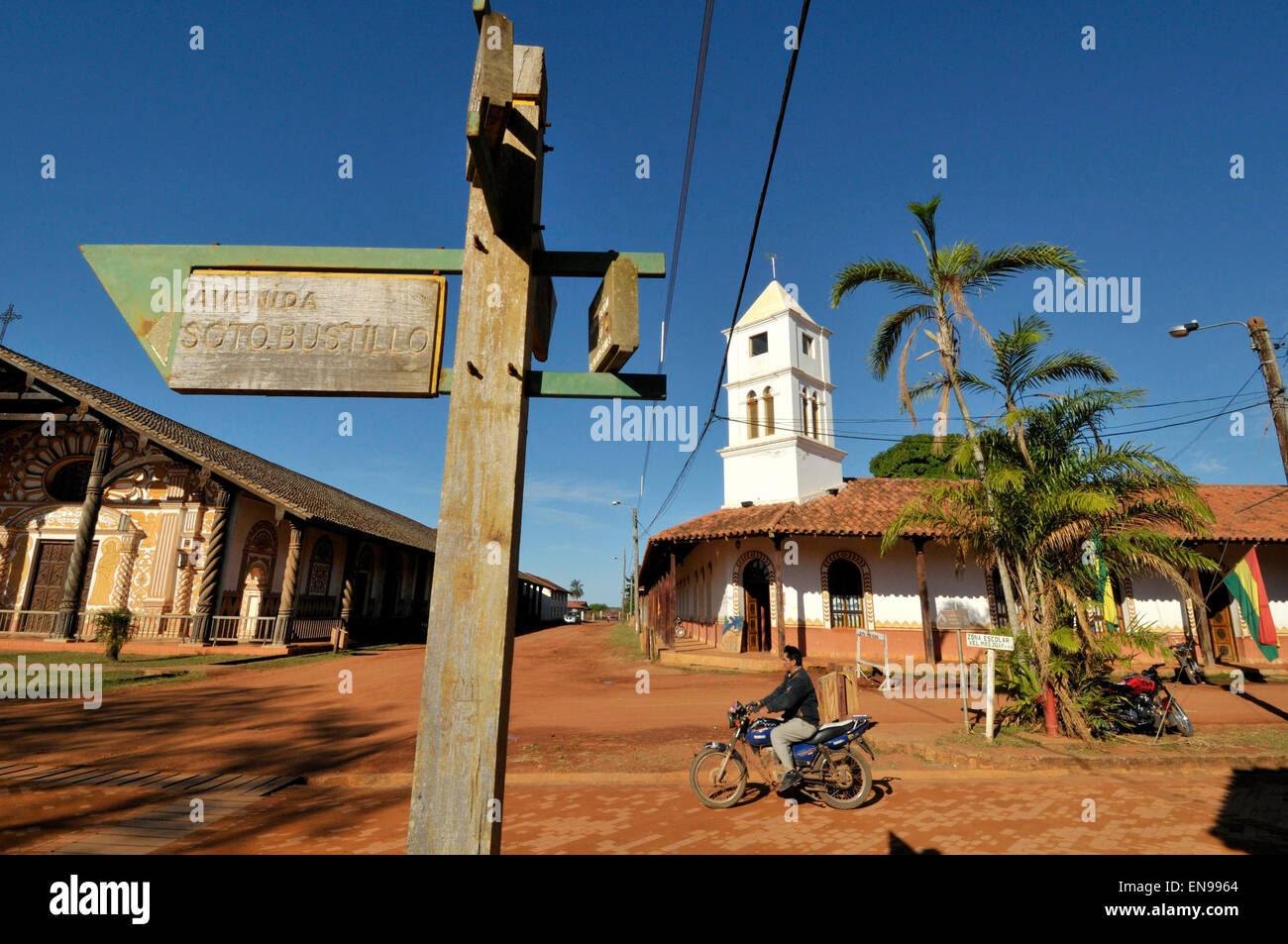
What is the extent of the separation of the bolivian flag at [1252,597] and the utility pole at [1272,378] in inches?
110

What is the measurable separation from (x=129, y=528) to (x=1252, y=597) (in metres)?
26.9

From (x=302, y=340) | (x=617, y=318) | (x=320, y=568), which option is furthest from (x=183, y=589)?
(x=617, y=318)

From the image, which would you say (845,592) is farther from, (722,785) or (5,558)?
(5,558)

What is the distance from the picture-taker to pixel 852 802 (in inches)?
225

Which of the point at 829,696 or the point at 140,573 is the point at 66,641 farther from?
the point at 829,696

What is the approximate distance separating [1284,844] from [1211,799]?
1.46 meters

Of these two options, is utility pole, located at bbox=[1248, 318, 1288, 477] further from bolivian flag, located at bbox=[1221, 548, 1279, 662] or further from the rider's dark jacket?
the rider's dark jacket

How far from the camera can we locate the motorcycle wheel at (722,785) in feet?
18.8

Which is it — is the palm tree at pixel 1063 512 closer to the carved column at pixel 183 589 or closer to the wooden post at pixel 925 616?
the wooden post at pixel 925 616

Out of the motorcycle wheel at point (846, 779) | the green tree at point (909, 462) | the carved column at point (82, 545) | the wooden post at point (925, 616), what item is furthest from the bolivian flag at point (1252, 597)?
the carved column at point (82, 545)

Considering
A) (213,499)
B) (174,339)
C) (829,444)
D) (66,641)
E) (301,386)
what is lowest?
(66,641)

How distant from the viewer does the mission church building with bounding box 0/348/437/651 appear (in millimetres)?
17406

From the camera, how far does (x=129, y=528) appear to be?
18.0m
